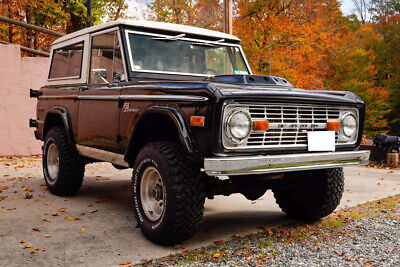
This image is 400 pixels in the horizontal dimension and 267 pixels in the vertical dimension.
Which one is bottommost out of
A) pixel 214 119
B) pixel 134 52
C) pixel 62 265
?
pixel 62 265

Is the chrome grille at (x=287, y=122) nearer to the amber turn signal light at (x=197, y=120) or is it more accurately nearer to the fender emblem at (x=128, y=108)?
the amber turn signal light at (x=197, y=120)

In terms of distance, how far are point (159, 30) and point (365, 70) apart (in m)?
32.1

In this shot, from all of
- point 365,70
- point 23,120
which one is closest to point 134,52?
point 23,120

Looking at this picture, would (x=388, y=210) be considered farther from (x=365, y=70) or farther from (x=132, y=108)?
(x=365, y=70)

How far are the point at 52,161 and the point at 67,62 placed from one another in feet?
4.84

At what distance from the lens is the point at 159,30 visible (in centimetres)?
496

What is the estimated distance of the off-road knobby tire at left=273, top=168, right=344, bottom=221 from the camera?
4.57 metres

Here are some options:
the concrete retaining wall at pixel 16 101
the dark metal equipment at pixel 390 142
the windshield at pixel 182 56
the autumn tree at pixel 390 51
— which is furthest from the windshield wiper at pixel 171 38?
the autumn tree at pixel 390 51

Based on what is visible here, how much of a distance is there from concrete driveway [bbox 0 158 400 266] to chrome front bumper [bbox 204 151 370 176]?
997 millimetres

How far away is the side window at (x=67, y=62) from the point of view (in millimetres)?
5770

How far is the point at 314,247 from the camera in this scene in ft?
13.0

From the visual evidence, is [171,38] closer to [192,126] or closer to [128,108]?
[128,108]

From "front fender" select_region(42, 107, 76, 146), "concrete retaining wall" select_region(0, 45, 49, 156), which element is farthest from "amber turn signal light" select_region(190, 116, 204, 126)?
"concrete retaining wall" select_region(0, 45, 49, 156)

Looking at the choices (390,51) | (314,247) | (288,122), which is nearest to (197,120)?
(288,122)
